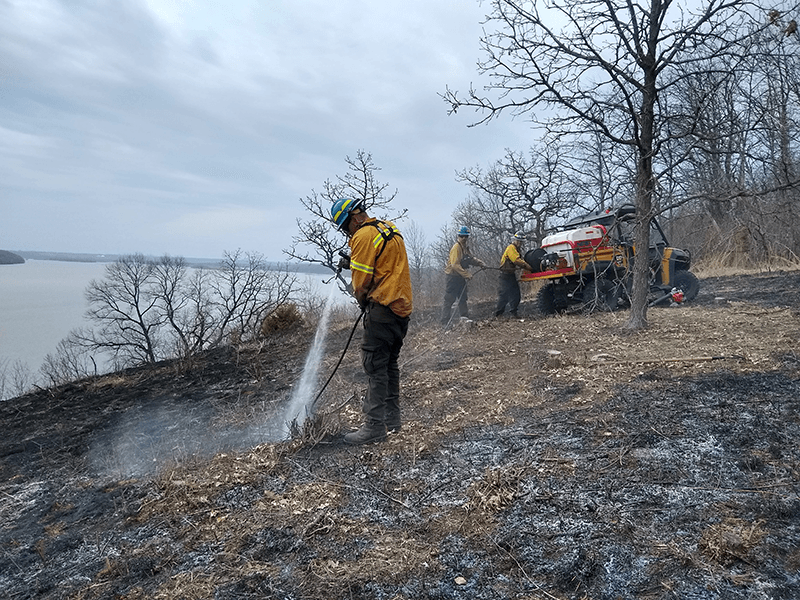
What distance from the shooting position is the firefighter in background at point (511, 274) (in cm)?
1106

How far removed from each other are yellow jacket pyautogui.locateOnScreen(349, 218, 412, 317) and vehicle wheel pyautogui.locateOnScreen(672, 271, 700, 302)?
31.9ft

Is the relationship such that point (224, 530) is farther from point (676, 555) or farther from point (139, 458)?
point (676, 555)

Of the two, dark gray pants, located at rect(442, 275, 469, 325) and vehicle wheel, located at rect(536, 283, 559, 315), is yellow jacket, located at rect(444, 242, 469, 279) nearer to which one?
dark gray pants, located at rect(442, 275, 469, 325)

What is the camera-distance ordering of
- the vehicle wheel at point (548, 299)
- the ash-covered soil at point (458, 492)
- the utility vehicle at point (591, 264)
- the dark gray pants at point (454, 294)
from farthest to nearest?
the vehicle wheel at point (548, 299)
the dark gray pants at point (454, 294)
the utility vehicle at point (591, 264)
the ash-covered soil at point (458, 492)

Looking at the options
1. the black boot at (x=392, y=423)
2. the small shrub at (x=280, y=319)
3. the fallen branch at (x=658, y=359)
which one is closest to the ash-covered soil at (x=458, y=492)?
the fallen branch at (x=658, y=359)

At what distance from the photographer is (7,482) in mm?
5039

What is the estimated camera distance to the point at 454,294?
1160cm

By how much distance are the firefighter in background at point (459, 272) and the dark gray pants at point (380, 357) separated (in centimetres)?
638

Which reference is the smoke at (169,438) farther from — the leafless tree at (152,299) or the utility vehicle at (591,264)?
the leafless tree at (152,299)

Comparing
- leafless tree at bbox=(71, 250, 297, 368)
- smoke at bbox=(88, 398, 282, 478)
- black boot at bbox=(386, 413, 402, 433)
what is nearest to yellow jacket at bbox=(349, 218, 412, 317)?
black boot at bbox=(386, 413, 402, 433)

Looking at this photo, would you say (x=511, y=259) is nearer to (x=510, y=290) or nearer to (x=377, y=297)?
(x=510, y=290)

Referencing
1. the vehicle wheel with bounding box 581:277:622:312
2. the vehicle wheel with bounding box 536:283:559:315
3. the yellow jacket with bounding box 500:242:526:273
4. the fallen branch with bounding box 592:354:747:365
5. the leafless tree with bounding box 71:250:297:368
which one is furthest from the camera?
the leafless tree with bounding box 71:250:297:368

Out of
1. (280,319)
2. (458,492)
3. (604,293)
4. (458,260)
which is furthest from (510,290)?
(458,492)

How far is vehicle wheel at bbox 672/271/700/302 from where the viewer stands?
12172 millimetres
